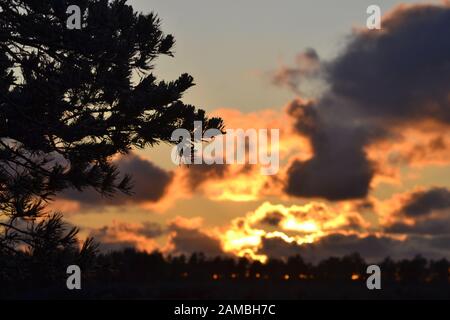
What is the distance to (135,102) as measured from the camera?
16.3m

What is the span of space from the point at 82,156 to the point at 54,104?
4.42 feet

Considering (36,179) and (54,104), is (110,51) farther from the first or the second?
(36,179)

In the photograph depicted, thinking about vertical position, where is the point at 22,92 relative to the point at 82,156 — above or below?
above

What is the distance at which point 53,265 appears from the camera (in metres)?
16.5

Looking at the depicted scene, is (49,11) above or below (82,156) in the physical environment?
above
